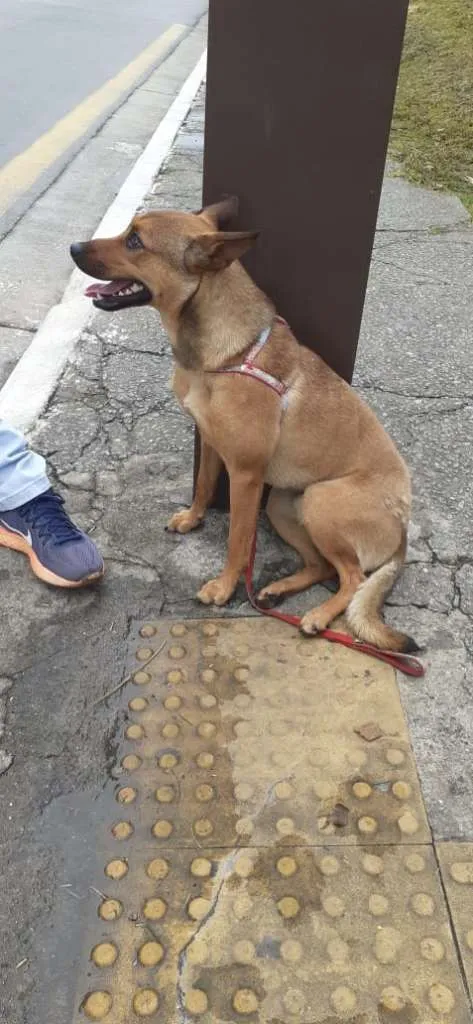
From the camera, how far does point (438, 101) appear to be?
858 cm

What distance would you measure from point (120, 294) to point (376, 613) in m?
1.22

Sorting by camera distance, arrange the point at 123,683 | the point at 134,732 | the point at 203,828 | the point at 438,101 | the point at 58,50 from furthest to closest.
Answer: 1. the point at 58,50
2. the point at 438,101
3. the point at 123,683
4. the point at 134,732
5. the point at 203,828

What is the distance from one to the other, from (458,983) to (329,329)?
196cm


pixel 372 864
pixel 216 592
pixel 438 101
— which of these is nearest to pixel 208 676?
pixel 216 592

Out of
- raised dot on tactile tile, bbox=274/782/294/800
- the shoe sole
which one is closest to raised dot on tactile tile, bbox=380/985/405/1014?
raised dot on tactile tile, bbox=274/782/294/800

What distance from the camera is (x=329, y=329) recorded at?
2715mm

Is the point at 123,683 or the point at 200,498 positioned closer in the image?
the point at 123,683

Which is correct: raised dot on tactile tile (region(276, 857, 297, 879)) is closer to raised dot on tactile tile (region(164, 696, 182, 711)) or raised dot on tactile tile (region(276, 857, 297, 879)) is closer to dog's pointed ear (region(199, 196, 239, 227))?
raised dot on tactile tile (region(164, 696, 182, 711))

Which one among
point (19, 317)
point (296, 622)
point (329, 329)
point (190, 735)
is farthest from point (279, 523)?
point (19, 317)

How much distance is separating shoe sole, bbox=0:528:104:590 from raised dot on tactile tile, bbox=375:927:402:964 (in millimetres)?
1324

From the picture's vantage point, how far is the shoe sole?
2486 millimetres

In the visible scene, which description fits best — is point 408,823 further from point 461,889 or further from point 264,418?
point 264,418

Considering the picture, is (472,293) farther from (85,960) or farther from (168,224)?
(85,960)

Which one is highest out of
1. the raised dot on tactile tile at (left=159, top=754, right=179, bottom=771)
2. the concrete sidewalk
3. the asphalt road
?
the asphalt road
